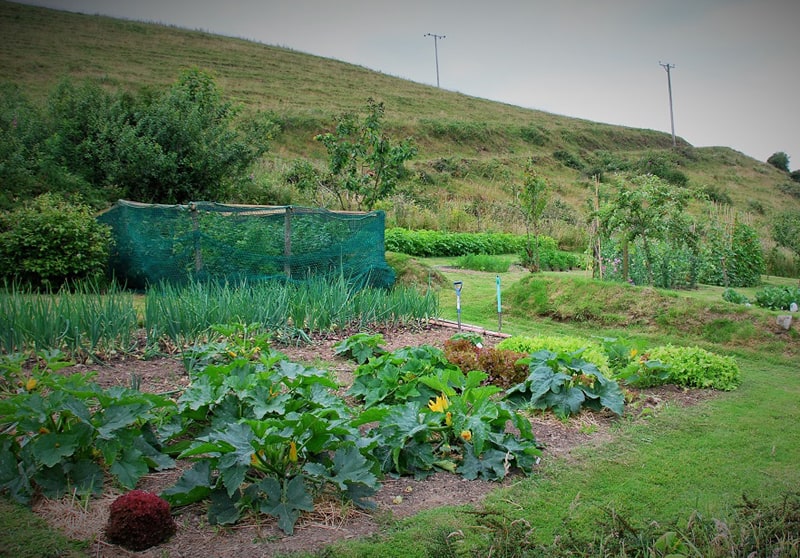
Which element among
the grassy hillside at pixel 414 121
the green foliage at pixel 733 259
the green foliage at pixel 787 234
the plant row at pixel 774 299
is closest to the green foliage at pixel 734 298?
the plant row at pixel 774 299

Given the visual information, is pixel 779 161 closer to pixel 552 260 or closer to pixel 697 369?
pixel 552 260

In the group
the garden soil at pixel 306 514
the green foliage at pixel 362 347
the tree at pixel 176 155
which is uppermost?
the tree at pixel 176 155

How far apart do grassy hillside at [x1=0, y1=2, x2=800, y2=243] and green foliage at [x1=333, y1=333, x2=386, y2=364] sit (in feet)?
46.6

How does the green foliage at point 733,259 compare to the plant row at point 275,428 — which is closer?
the plant row at point 275,428

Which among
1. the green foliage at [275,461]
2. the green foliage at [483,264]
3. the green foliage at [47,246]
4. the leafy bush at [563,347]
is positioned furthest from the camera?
the green foliage at [483,264]

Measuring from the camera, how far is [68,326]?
4.74m

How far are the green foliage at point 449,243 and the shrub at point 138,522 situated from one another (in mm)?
13469

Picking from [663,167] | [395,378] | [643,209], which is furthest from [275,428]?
[663,167]

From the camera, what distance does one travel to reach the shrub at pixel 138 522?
237cm

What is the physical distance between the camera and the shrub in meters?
2.37

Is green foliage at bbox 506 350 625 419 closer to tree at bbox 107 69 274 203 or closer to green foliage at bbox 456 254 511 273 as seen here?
green foliage at bbox 456 254 511 273

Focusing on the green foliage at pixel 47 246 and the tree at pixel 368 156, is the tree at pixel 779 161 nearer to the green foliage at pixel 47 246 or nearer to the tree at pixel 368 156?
the tree at pixel 368 156

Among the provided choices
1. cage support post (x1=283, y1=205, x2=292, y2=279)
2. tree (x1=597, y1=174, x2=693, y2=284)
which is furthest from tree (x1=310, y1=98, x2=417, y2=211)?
cage support post (x1=283, y1=205, x2=292, y2=279)

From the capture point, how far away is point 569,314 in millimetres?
8383
